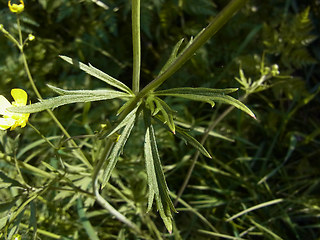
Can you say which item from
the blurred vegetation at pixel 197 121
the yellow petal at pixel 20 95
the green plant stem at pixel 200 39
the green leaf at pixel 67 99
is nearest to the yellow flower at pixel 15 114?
the yellow petal at pixel 20 95

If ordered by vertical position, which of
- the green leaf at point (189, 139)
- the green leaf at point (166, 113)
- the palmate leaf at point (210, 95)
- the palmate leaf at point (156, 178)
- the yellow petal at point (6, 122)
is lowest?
the palmate leaf at point (156, 178)

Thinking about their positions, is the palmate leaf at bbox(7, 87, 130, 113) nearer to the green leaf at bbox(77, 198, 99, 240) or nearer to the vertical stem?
the vertical stem

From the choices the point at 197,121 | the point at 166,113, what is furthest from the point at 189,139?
the point at 197,121

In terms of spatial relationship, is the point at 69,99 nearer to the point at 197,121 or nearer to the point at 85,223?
the point at 85,223

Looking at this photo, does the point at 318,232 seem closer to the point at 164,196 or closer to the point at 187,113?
the point at 187,113

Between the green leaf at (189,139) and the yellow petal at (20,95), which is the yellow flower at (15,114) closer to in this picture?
the yellow petal at (20,95)

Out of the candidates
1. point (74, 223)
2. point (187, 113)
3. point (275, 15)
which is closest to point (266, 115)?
point (187, 113)
